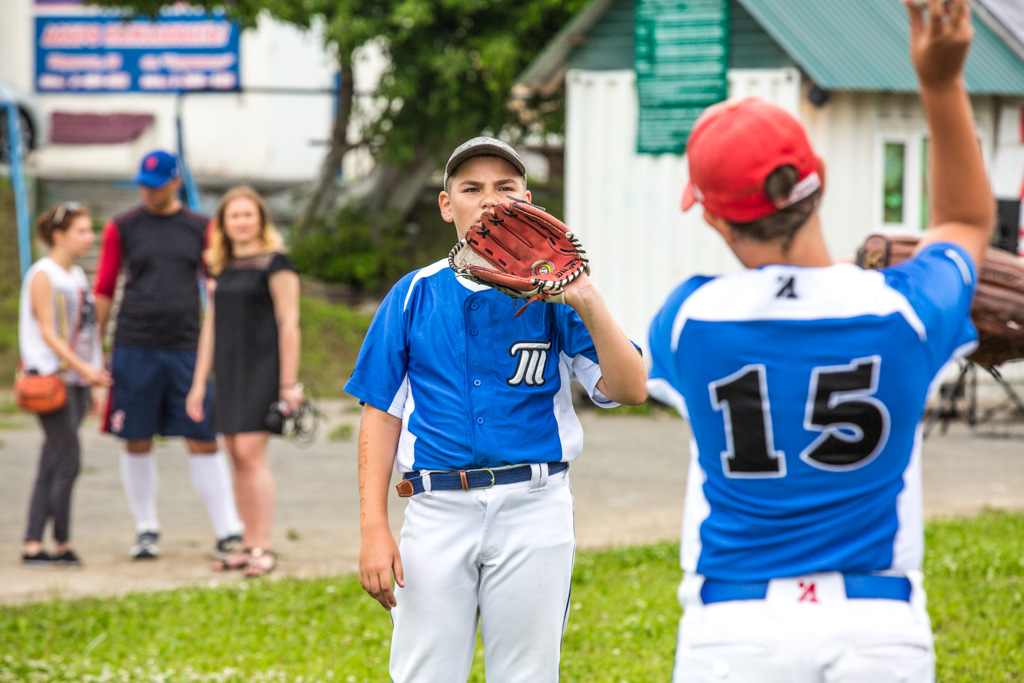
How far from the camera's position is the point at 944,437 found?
11336 mm

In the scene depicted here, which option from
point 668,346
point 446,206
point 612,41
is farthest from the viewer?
point 612,41

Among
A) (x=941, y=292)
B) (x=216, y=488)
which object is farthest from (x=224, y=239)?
(x=941, y=292)

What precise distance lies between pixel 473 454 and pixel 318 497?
239 inches

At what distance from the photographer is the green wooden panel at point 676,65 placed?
1217 centimetres

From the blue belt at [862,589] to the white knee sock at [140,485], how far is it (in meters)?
5.52

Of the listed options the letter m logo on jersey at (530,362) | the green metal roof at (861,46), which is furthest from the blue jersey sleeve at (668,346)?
the green metal roof at (861,46)

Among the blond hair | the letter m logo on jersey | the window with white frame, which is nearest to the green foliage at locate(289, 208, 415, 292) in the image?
the window with white frame

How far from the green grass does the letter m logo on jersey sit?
7.06ft

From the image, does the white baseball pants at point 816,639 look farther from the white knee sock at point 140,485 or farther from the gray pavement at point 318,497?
the white knee sock at point 140,485

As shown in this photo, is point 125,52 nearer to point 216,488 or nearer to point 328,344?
point 328,344

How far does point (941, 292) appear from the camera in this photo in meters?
2.15

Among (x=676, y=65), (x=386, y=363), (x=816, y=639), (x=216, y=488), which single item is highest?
(x=676, y=65)

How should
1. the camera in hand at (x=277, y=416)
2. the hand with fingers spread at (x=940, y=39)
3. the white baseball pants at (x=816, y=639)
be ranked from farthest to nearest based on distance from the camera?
the camera in hand at (x=277, y=416) < the white baseball pants at (x=816, y=639) < the hand with fingers spread at (x=940, y=39)

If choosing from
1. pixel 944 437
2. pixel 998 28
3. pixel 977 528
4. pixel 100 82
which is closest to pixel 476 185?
pixel 977 528
